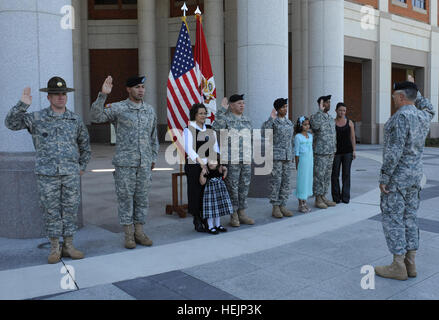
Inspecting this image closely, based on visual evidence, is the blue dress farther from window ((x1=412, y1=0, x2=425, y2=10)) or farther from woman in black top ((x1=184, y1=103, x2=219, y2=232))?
window ((x1=412, y1=0, x2=425, y2=10))

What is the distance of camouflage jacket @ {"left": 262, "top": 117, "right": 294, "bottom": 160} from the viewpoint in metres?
7.09

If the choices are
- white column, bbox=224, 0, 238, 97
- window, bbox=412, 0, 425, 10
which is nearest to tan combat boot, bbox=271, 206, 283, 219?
white column, bbox=224, 0, 238, 97

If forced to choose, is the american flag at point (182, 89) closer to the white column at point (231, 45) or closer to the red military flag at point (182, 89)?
the red military flag at point (182, 89)

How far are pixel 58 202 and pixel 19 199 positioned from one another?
1259 mm

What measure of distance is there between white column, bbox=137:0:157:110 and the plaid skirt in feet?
59.9

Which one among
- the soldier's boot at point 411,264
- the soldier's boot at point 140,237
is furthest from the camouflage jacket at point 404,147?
the soldier's boot at point 140,237

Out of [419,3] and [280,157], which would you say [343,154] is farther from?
[419,3]

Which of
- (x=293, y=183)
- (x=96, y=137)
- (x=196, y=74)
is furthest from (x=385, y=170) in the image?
(x=96, y=137)

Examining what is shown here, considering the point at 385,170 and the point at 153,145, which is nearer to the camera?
the point at 385,170

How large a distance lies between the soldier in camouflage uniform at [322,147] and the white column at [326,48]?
4306 mm

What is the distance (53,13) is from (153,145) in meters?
2.31

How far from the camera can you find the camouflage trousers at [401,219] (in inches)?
170
